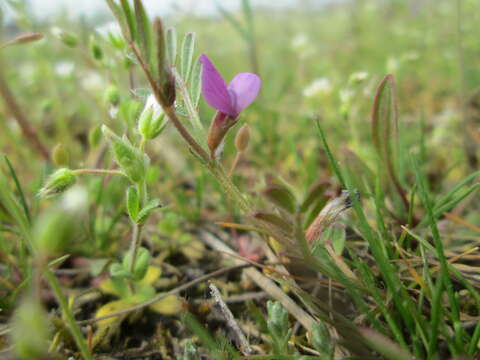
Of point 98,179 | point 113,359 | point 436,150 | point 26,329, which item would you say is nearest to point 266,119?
point 436,150

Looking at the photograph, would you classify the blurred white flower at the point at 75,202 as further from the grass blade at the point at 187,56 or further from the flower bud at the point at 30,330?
the grass blade at the point at 187,56

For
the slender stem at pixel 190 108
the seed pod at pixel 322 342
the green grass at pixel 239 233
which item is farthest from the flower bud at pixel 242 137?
the seed pod at pixel 322 342

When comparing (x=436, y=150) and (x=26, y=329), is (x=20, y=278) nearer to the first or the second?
(x=26, y=329)

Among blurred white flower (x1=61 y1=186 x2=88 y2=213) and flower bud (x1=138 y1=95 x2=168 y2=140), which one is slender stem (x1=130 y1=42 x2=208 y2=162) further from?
blurred white flower (x1=61 y1=186 x2=88 y2=213)

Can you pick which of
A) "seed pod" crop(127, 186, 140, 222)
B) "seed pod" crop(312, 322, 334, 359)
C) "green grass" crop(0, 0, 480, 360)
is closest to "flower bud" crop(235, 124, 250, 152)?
"green grass" crop(0, 0, 480, 360)

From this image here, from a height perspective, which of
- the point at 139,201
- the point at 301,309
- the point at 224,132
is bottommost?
the point at 301,309

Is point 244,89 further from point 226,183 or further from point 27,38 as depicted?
point 27,38

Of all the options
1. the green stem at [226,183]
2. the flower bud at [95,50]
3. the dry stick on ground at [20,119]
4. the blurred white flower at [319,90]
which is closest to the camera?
the green stem at [226,183]
